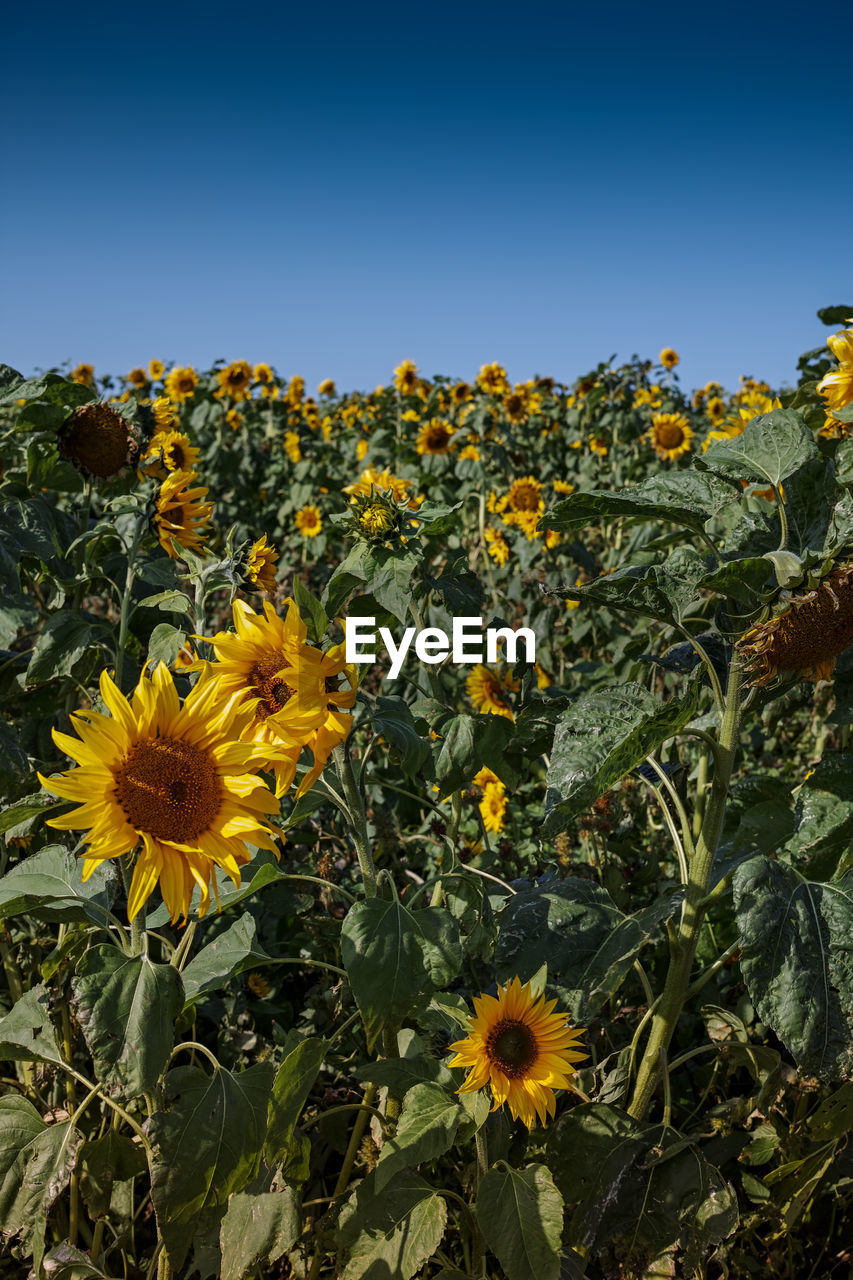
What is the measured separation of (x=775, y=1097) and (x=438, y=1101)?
71 centimetres

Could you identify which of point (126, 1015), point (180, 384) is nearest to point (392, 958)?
point (126, 1015)

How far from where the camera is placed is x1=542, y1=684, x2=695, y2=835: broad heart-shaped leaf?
1.33 meters

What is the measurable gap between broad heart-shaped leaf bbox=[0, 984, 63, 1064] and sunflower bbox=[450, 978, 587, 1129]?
731 mm

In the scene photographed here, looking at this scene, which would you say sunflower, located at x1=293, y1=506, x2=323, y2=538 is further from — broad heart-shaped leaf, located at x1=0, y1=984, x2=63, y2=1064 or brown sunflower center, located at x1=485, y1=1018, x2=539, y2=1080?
brown sunflower center, located at x1=485, y1=1018, x2=539, y2=1080

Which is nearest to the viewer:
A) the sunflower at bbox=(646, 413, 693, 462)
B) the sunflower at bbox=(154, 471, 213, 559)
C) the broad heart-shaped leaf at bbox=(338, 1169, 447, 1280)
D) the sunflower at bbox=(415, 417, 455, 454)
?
the broad heart-shaped leaf at bbox=(338, 1169, 447, 1280)

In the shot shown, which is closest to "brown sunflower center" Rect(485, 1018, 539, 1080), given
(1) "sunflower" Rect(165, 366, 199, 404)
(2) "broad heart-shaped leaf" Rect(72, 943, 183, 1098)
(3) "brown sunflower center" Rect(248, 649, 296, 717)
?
(2) "broad heart-shaped leaf" Rect(72, 943, 183, 1098)

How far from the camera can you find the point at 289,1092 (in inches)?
55.0

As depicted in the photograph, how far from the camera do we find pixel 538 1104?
1510 mm

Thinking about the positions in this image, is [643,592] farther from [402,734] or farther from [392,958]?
[392,958]

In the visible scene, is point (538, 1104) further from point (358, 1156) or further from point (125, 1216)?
point (125, 1216)

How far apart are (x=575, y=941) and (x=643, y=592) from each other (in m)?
0.58

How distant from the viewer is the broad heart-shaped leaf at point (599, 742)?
133 cm

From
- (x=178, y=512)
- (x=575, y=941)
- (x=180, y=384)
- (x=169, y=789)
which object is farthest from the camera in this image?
(x=180, y=384)

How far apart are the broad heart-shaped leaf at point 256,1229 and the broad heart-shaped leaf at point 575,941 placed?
1.61ft
